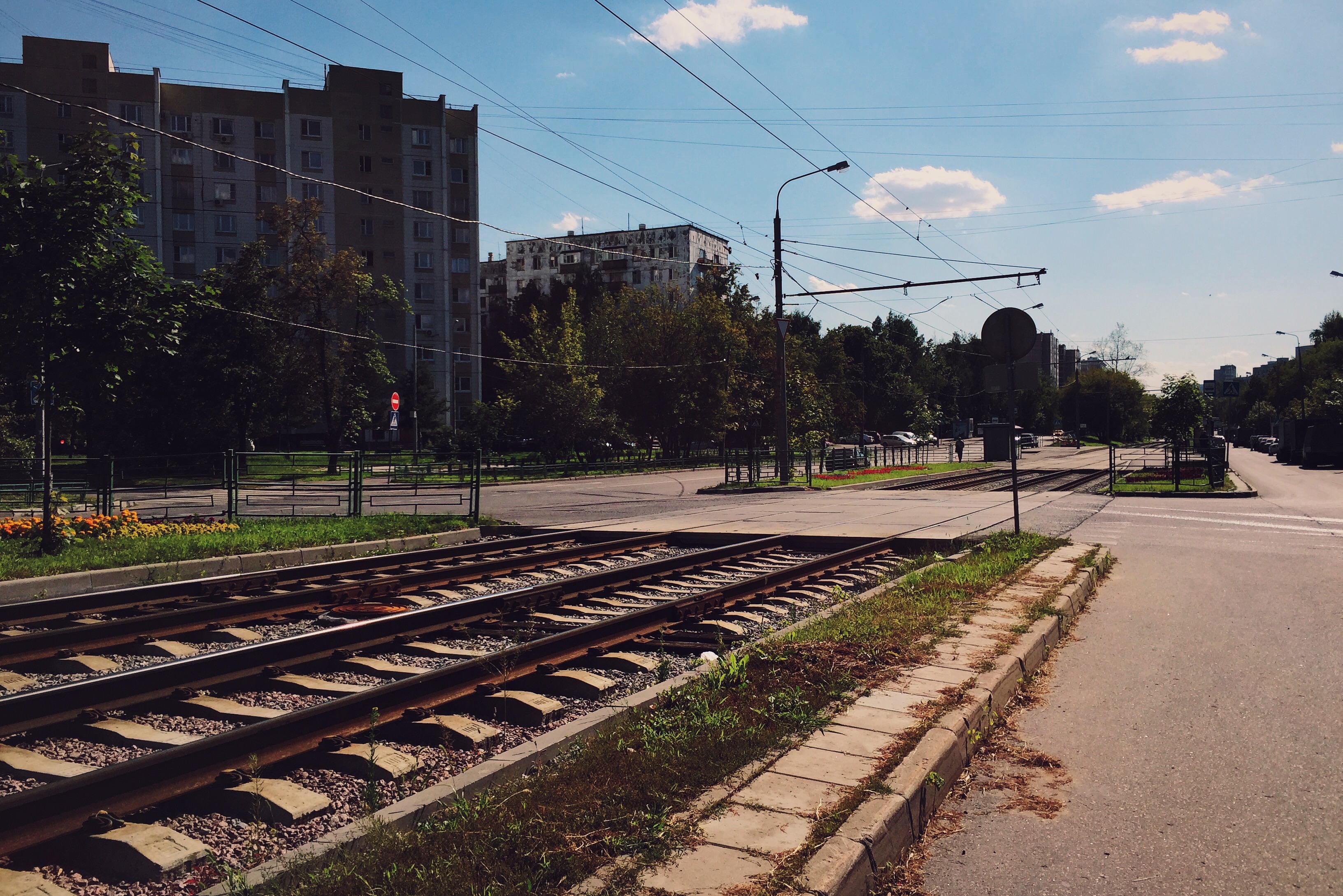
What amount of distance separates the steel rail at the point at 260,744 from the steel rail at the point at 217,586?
15.5 ft

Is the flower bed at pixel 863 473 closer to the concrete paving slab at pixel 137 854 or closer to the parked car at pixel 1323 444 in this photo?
the parked car at pixel 1323 444

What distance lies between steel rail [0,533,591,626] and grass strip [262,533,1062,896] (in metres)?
6.27

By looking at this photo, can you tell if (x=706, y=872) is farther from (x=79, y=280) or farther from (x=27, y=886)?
(x=79, y=280)

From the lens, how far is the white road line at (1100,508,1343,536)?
1645cm

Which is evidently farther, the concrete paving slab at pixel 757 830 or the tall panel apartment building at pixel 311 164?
the tall panel apartment building at pixel 311 164

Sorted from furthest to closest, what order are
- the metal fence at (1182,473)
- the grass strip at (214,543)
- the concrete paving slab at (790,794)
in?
the metal fence at (1182,473)
the grass strip at (214,543)
the concrete paving slab at (790,794)

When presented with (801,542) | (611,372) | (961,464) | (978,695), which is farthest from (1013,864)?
(611,372)

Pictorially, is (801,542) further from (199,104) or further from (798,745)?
(199,104)

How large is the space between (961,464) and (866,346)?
232 ft

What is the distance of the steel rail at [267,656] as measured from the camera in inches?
201

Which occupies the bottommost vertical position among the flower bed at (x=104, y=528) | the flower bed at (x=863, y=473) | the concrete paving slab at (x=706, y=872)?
the flower bed at (x=863, y=473)

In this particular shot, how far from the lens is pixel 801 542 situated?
48.6 ft

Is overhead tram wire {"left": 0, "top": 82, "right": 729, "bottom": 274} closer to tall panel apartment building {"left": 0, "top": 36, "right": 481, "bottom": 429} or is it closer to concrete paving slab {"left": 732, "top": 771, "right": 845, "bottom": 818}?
tall panel apartment building {"left": 0, "top": 36, "right": 481, "bottom": 429}

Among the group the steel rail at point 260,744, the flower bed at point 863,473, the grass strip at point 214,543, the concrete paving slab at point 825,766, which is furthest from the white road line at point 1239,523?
the concrete paving slab at point 825,766
